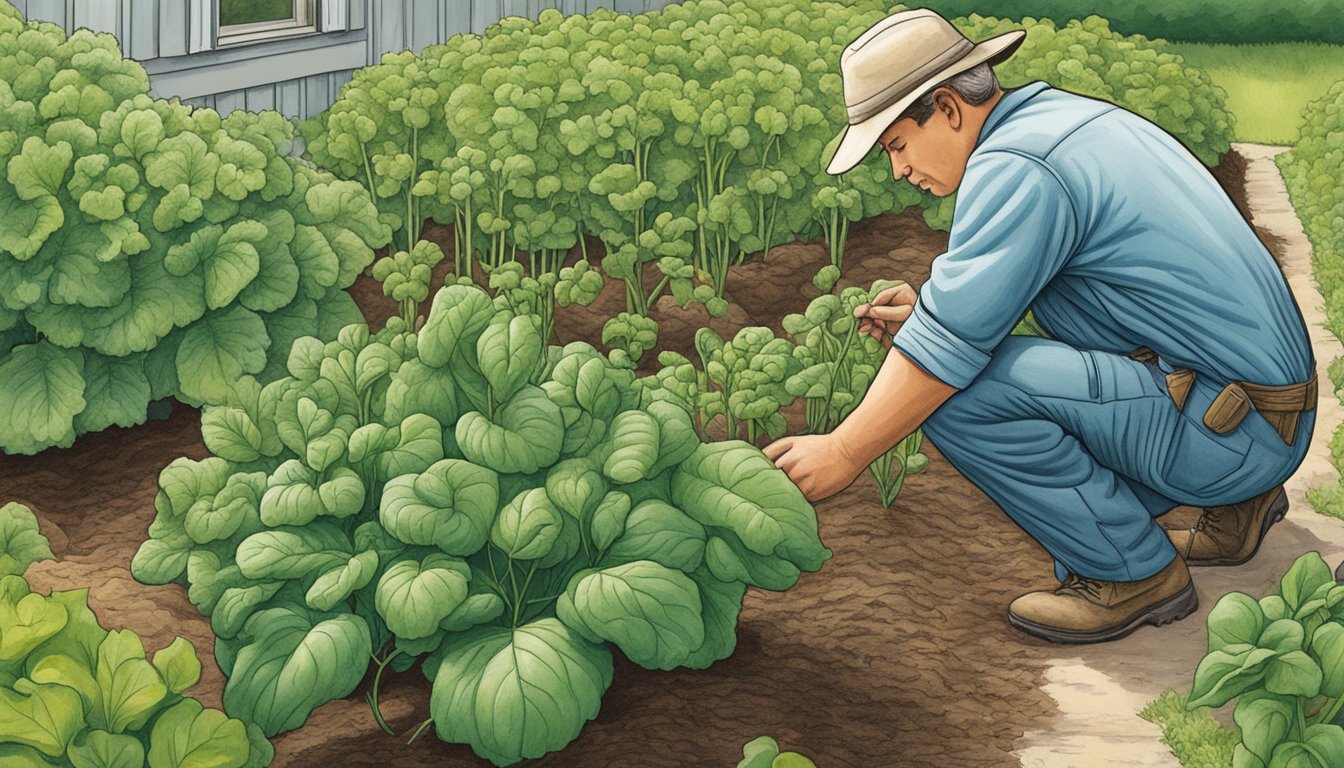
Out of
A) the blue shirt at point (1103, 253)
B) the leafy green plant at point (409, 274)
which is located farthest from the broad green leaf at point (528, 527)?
the leafy green plant at point (409, 274)

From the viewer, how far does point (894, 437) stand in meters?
3.00

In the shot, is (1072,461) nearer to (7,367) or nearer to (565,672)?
(565,672)

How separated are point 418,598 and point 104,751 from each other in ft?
1.66

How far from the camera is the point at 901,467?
148 inches

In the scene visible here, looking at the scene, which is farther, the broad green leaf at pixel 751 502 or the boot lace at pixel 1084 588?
the boot lace at pixel 1084 588

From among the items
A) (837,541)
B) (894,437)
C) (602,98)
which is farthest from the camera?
(602,98)

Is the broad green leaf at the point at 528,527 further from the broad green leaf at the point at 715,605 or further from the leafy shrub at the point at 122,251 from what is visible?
the leafy shrub at the point at 122,251

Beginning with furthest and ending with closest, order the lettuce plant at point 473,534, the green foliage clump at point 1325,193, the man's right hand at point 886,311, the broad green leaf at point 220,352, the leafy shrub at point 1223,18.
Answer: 1. the leafy shrub at point 1223,18
2. the green foliage clump at point 1325,193
3. the broad green leaf at point 220,352
4. the man's right hand at point 886,311
5. the lettuce plant at point 473,534

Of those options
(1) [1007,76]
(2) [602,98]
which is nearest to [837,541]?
(2) [602,98]

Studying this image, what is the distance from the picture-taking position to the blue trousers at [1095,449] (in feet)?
10.1

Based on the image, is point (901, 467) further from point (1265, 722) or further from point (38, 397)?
point (38, 397)

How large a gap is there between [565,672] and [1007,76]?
3.17 metres

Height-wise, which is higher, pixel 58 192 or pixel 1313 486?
pixel 58 192

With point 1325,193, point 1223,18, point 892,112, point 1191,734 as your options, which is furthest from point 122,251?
point 1223,18
